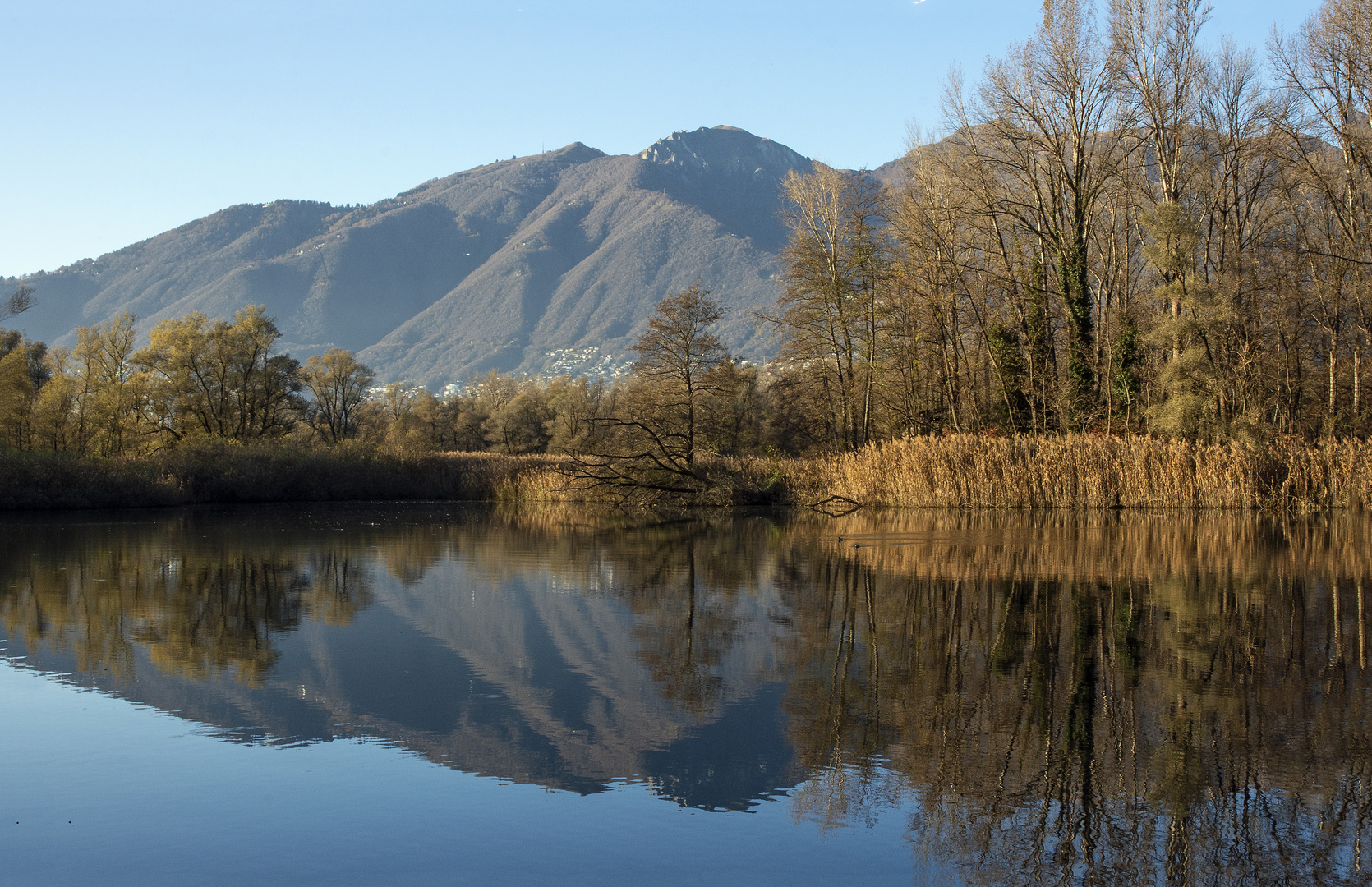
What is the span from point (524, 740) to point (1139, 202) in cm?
3760

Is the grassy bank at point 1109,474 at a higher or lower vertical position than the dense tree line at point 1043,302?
lower

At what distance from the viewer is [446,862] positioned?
13.4 feet

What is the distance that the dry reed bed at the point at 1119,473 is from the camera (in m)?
24.2

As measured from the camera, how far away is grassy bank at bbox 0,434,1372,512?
79.9 feet

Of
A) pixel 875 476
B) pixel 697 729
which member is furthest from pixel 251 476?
pixel 697 729

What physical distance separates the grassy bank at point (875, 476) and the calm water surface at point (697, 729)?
492 inches

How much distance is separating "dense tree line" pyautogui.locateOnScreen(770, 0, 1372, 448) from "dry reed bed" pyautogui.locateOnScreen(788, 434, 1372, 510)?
4.19 ft

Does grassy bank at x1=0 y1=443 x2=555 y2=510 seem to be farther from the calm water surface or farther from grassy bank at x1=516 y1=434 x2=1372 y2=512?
the calm water surface

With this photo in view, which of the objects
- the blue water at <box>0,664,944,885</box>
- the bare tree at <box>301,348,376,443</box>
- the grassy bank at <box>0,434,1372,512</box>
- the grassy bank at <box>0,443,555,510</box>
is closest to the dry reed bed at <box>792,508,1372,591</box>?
the grassy bank at <box>0,434,1372,512</box>

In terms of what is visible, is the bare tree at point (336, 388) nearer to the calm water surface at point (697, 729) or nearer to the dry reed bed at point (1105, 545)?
the dry reed bed at point (1105, 545)

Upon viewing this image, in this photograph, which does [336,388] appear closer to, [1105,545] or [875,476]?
[875,476]

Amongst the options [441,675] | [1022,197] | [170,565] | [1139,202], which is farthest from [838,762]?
[1139,202]

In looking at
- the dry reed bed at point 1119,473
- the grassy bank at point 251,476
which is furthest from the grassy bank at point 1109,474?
the grassy bank at point 251,476

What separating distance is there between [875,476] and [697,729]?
22161 mm
